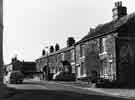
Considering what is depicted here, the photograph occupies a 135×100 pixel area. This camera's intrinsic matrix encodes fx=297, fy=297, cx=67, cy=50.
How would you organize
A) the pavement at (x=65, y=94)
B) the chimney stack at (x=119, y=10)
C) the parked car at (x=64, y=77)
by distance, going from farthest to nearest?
the parked car at (x=64, y=77), the chimney stack at (x=119, y=10), the pavement at (x=65, y=94)

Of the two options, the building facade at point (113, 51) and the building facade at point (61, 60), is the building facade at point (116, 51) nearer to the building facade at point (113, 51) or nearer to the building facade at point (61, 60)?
the building facade at point (113, 51)

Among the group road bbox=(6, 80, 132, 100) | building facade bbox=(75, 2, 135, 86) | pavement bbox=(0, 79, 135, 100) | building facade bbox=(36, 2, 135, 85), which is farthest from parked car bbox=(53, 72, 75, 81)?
road bbox=(6, 80, 132, 100)

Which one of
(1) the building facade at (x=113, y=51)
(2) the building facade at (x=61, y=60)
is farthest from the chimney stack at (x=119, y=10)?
(2) the building facade at (x=61, y=60)

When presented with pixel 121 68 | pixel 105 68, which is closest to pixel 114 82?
pixel 121 68

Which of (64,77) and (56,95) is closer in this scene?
(56,95)

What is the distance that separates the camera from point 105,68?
41125mm

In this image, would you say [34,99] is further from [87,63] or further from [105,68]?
[87,63]

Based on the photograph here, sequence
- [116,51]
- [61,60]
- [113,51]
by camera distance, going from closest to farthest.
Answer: [116,51], [113,51], [61,60]

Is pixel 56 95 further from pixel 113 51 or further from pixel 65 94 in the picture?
pixel 113 51

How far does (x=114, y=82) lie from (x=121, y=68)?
172 inches

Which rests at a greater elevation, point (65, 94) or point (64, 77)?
point (64, 77)

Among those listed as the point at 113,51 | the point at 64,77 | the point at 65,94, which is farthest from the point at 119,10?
the point at 65,94

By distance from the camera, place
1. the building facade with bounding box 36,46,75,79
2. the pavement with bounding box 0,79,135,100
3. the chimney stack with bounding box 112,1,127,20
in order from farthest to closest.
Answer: the building facade with bounding box 36,46,75,79, the chimney stack with bounding box 112,1,127,20, the pavement with bounding box 0,79,135,100

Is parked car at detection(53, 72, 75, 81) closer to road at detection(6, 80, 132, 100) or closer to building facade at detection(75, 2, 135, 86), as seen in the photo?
building facade at detection(75, 2, 135, 86)
